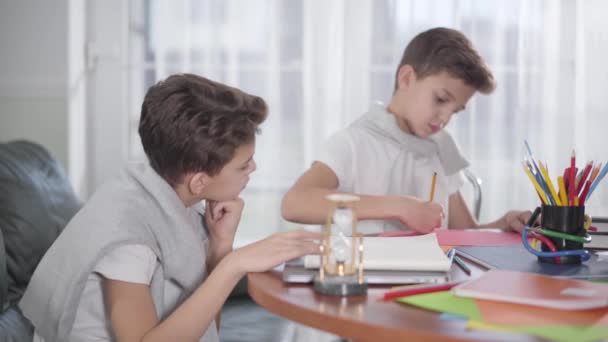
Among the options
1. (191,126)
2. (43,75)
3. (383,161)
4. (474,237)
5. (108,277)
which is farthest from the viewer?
(43,75)

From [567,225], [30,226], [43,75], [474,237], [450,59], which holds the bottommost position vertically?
[30,226]

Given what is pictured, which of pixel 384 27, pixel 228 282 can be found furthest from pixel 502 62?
pixel 228 282

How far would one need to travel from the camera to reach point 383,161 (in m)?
2.05

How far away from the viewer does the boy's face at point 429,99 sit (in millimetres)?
1955

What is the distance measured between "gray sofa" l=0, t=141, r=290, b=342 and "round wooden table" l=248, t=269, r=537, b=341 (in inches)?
37.6

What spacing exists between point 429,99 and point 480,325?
1.19 meters

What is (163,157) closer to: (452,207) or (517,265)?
(517,265)

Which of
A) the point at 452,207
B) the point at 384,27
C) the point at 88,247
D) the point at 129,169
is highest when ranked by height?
the point at 384,27

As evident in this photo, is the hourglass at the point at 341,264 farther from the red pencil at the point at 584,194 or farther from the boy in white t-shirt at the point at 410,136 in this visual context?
the boy in white t-shirt at the point at 410,136

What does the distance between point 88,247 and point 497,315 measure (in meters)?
0.67

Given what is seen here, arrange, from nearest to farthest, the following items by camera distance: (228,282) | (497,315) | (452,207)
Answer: (497,315) < (228,282) < (452,207)

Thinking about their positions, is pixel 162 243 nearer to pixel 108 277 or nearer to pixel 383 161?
pixel 108 277

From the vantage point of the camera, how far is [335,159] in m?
1.94

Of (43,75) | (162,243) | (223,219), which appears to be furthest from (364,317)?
(43,75)
